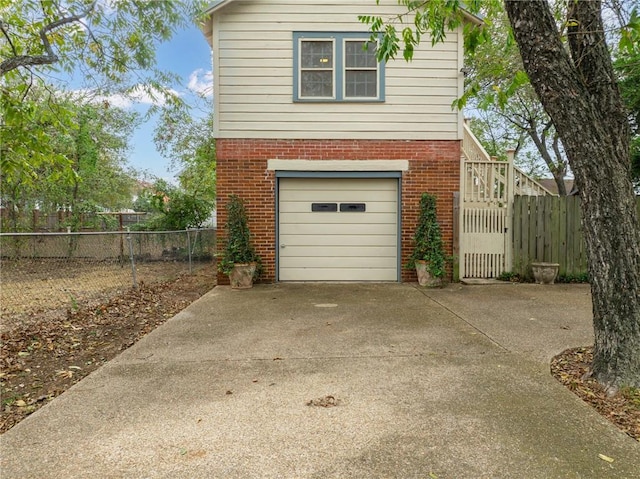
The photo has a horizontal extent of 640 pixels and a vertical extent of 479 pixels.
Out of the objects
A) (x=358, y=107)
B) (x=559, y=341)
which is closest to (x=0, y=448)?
(x=559, y=341)

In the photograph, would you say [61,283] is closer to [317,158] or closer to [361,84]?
[317,158]

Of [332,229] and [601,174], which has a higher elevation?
[601,174]

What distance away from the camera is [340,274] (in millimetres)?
8359

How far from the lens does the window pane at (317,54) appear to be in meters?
8.05

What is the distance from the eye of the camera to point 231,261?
7.63 m

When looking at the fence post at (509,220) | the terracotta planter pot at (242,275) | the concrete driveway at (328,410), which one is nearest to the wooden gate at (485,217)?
the fence post at (509,220)

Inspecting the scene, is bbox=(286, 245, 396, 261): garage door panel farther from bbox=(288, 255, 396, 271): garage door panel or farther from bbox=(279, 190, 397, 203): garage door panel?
bbox=(279, 190, 397, 203): garage door panel

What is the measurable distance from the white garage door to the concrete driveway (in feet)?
10.9

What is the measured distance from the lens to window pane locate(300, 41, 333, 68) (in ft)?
26.4

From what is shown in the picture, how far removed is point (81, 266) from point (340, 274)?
5.26 meters

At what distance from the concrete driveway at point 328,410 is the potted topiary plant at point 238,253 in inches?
103

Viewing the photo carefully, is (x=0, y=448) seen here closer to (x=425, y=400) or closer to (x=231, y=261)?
(x=425, y=400)

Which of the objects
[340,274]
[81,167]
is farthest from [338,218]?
[81,167]

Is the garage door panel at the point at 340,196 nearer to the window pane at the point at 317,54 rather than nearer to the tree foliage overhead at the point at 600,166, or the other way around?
the window pane at the point at 317,54
